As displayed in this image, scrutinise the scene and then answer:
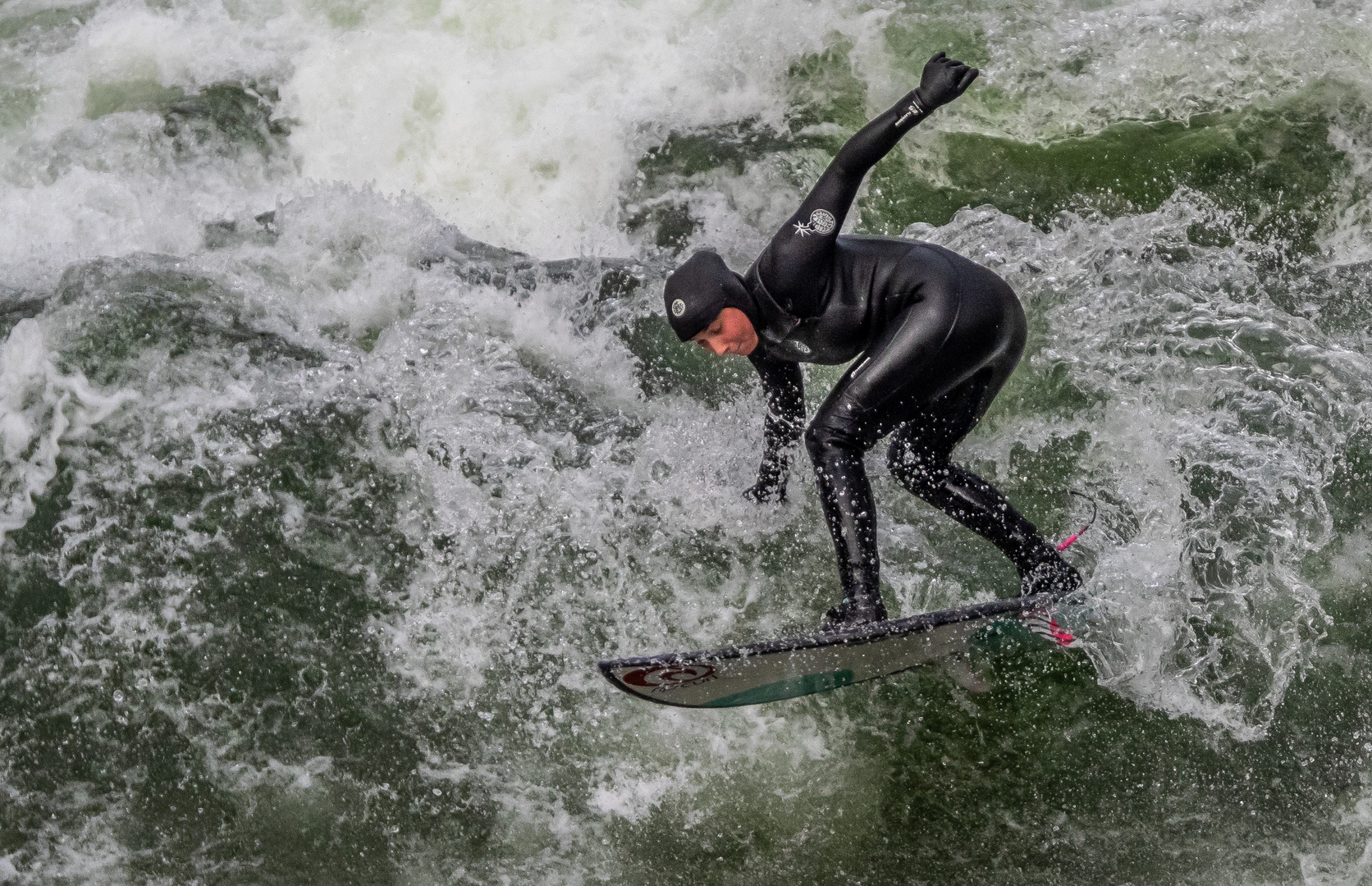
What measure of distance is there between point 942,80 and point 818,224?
1.68 feet

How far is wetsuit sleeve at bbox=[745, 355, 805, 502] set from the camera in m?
3.92

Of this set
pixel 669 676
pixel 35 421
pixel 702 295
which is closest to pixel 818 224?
pixel 702 295

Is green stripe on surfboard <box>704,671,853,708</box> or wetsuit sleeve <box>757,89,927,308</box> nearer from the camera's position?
wetsuit sleeve <box>757,89,927,308</box>

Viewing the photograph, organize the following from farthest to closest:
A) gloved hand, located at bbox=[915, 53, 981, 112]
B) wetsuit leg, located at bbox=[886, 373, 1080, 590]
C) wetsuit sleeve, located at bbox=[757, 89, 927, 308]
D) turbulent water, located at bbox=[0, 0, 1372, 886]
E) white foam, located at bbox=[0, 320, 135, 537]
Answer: white foam, located at bbox=[0, 320, 135, 537], turbulent water, located at bbox=[0, 0, 1372, 886], wetsuit leg, located at bbox=[886, 373, 1080, 590], wetsuit sleeve, located at bbox=[757, 89, 927, 308], gloved hand, located at bbox=[915, 53, 981, 112]

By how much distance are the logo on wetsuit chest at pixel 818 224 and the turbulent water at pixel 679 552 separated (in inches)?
49.7

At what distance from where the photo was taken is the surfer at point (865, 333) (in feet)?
11.2

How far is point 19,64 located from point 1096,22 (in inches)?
268

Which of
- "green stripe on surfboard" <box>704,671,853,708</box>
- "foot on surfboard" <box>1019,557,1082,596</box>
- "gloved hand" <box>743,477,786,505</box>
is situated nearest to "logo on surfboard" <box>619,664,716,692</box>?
"green stripe on surfboard" <box>704,671,853,708</box>

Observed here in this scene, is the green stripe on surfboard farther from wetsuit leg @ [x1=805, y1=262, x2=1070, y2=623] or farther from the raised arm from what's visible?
the raised arm

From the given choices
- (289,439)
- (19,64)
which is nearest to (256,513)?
(289,439)

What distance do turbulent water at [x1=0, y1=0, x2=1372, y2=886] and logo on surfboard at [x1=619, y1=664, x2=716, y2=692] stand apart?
0.70 m

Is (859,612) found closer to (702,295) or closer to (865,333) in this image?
(865,333)

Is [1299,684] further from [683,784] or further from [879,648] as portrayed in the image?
[683,784]

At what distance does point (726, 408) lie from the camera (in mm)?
4762
